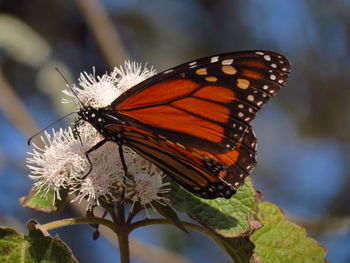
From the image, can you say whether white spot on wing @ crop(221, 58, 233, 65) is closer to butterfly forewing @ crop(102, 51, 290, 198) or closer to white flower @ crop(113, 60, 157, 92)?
butterfly forewing @ crop(102, 51, 290, 198)

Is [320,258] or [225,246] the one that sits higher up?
[225,246]

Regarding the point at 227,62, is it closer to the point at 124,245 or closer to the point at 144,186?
the point at 144,186

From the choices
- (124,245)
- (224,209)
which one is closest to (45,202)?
(124,245)

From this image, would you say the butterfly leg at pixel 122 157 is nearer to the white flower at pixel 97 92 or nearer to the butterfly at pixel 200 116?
the butterfly at pixel 200 116

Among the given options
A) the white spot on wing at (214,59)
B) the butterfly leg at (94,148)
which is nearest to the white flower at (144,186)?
the butterfly leg at (94,148)

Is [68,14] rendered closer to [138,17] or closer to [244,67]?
[138,17]

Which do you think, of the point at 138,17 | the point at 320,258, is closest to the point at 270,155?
the point at 138,17
